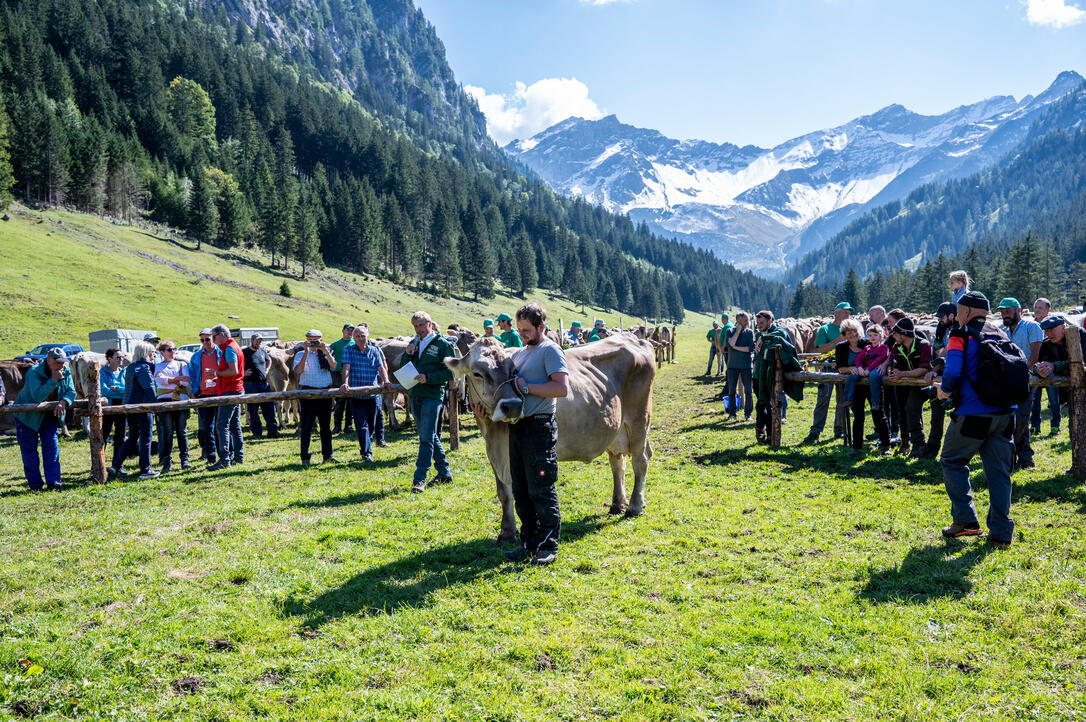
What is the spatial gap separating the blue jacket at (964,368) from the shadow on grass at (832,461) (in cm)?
362

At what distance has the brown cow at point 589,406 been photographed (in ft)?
21.6

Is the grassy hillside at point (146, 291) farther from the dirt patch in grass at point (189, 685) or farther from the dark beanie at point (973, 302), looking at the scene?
the dark beanie at point (973, 302)

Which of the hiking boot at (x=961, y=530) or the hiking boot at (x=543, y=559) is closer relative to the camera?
the hiking boot at (x=543, y=559)

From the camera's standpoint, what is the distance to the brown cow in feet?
21.6

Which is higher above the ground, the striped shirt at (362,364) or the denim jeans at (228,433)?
the striped shirt at (362,364)

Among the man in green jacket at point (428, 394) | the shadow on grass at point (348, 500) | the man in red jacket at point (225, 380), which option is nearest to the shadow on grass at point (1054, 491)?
Answer: the man in green jacket at point (428, 394)

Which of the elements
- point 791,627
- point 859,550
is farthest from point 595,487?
point 791,627

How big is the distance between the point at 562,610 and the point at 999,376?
17.8 ft

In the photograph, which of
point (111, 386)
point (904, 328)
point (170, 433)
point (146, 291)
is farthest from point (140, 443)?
point (146, 291)

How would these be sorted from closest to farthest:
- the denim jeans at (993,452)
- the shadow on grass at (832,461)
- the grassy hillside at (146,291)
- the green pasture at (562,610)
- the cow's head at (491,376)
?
1. the green pasture at (562,610)
2. the cow's head at (491,376)
3. the denim jeans at (993,452)
4. the shadow on grass at (832,461)
5. the grassy hillside at (146,291)

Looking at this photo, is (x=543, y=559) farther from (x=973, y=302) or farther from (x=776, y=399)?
(x=776, y=399)

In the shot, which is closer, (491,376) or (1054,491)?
(491,376)

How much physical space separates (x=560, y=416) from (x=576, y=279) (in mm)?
126275

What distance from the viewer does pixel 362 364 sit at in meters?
13.8
